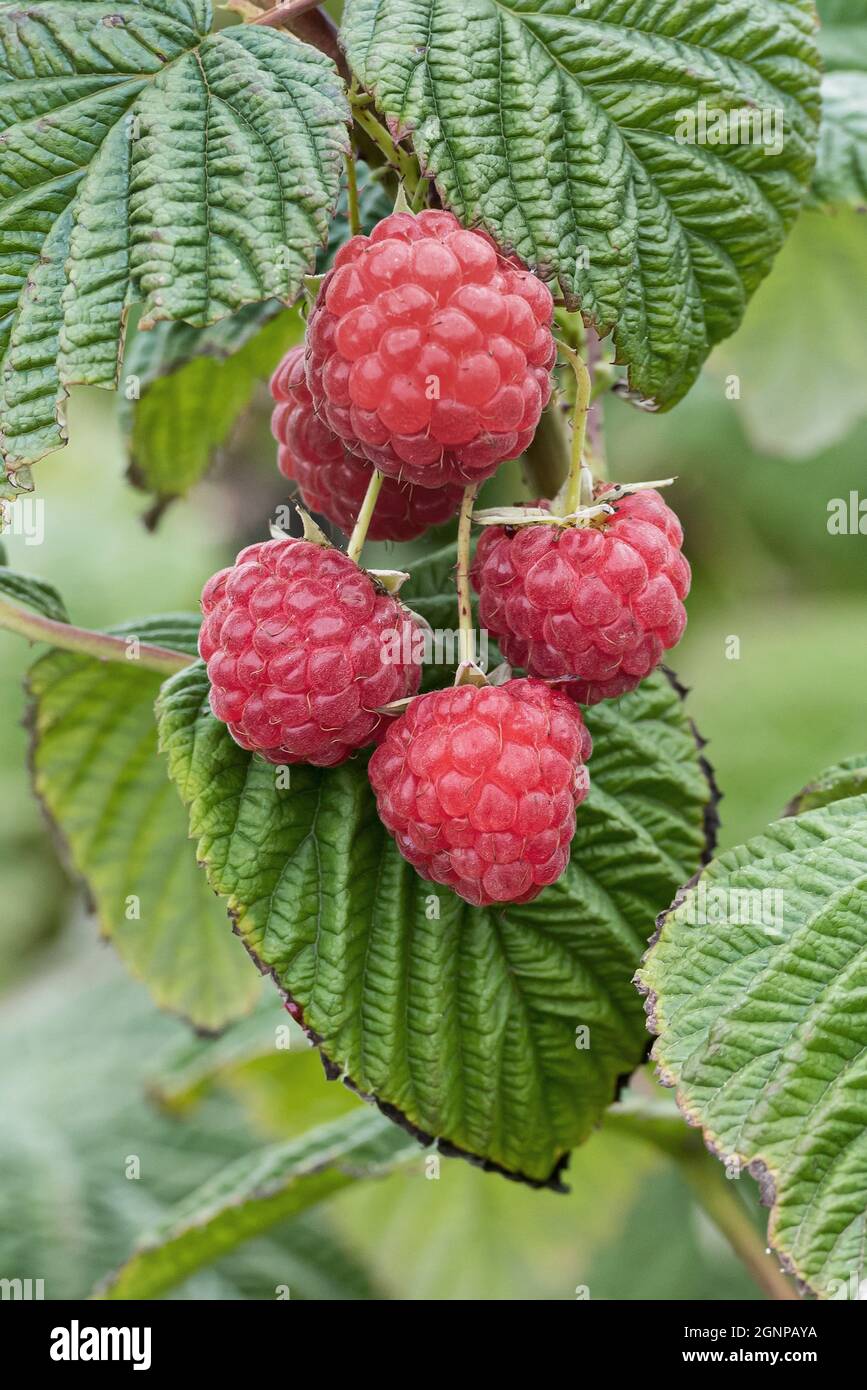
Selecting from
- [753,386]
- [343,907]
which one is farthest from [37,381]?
[753,386]

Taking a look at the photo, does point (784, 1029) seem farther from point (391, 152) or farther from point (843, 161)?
point (843, 161)

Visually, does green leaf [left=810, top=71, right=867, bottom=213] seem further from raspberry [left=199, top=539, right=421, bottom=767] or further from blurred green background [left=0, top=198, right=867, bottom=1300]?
raspberry [left=199, top=539, right=421, bottom=767]

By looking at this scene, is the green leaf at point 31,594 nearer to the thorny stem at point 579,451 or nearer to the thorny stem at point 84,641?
the thorny stem at point 84,641

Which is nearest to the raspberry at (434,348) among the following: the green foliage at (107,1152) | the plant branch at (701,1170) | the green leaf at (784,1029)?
the green leaf at (784,1029)
